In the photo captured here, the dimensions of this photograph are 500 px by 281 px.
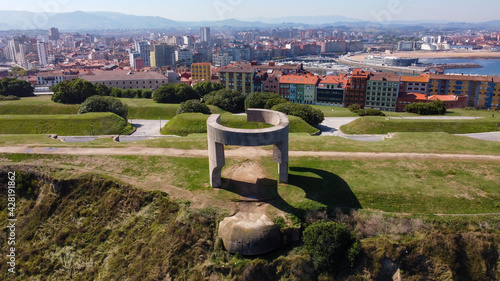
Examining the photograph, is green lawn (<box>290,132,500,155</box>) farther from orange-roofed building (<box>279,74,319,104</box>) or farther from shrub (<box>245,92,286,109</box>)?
orange-roofed building (<box>279,74,319,104</box>)

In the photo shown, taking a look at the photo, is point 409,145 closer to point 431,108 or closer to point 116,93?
point 431,108

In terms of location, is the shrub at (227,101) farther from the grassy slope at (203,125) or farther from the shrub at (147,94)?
the grassy slope at (203,125)

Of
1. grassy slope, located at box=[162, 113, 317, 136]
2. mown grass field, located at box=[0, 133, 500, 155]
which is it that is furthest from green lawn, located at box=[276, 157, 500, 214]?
grassy slope, located at box=[162, 113, 317, 136]

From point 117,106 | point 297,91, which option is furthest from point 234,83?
point 117,106

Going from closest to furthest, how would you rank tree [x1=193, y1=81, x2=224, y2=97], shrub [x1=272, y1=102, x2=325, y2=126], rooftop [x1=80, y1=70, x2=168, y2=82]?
1. shrub [x1=272, y1=102, x2=325, y2=126]
2. tree [x1=193, y1=81, x2=224, y2=97]
3. rooftop [x1=80, y1=70, x2=168, y2=82]

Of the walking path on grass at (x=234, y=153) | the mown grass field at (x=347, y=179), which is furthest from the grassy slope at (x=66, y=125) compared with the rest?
the mown grass field at (x=347, y=179)

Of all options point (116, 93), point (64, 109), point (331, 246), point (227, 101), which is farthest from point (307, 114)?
point (116, 93)
